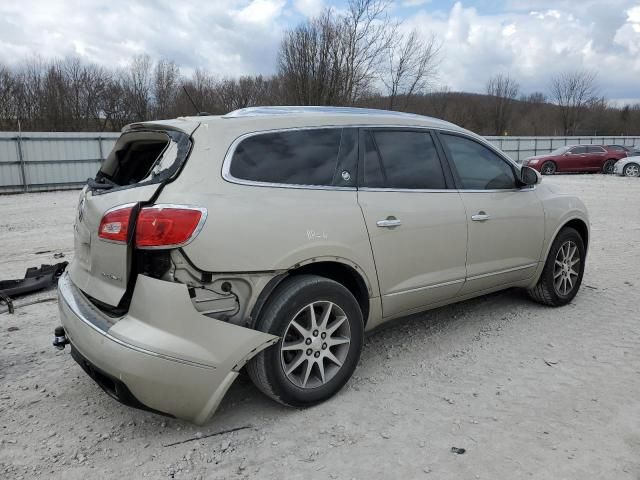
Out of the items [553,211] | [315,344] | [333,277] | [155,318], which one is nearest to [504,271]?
[553,211]

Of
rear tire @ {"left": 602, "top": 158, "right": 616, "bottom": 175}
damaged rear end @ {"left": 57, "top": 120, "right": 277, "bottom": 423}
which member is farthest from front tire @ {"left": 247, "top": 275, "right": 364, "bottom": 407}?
rear tire @ {"left": 602, "top": 158, "right": 616, "bottom": 175}

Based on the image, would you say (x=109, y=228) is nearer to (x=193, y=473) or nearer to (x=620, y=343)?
(x=193, y=473)

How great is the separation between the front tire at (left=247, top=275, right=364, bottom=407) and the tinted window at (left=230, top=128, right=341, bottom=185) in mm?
614

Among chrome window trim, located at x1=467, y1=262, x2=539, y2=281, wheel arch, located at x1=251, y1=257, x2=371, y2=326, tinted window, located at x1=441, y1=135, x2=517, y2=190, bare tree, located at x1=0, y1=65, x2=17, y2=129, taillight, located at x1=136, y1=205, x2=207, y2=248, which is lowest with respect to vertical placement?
chrome window trim, located at x1=467, y1=262, x2=539, y2=281

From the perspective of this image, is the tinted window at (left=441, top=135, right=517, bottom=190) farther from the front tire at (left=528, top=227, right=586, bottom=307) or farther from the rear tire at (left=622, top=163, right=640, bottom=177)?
the rear tire at (left=622, top=163, right=640, bottom=177)

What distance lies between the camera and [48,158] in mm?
18984

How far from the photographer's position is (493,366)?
363 cm

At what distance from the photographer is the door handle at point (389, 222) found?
3.28 meters

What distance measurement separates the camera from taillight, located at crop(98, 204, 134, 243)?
8.55ft

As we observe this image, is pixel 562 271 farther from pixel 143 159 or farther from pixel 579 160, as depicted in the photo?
pixel 579 160

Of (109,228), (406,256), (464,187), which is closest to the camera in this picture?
(109,228)

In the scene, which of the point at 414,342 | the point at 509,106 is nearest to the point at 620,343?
the point at 414,342

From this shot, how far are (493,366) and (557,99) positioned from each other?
7512 centimetres

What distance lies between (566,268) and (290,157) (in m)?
3.20
